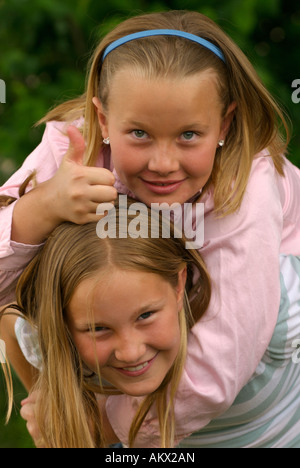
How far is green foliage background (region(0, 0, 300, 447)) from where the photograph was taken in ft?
11.5

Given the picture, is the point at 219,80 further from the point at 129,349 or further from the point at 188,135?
the point at 129,349

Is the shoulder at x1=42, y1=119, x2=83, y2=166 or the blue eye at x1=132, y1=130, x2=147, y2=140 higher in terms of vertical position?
the shoulder at x1=42, y1=119, x2=83, y2=166

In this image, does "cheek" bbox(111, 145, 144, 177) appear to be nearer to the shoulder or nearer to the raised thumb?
the raised thumb

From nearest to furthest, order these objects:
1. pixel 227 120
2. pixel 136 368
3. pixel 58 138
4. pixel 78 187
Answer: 1. pixel 78 187
2. pixel 136 368
3. pixel 227 120
4. pixel 58 138

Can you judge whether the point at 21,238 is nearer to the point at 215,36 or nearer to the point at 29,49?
the point at 215,36

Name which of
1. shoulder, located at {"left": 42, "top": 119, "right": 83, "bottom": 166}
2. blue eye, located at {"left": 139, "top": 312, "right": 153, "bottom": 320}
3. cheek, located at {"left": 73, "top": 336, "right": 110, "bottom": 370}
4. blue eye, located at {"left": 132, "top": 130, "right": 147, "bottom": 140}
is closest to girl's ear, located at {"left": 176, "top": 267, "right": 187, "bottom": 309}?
blue eye, located at {"left": 139, "top": 312, "right": 153, "bottom": 320}

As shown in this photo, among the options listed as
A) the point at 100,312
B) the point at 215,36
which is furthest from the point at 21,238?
the point at 215,36

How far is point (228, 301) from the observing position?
200cm

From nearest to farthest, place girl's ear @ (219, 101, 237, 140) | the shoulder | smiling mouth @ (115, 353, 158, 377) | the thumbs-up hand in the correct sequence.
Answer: the thumbs-up hand → smiling mouth @ (115, 353, 158, 377) → girl's ear @ (219, 101, 237, 140) → the shoulder

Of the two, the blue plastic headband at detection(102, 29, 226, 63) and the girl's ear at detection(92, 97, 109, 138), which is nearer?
the blue plastic headband at detection(102, 29, 226, 63)

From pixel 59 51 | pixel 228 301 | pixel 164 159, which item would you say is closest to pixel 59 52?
pixel 59 51

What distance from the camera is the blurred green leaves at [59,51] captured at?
354 cm

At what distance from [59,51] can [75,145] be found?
7.13 feet

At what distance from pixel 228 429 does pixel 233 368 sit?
0.34 metres
